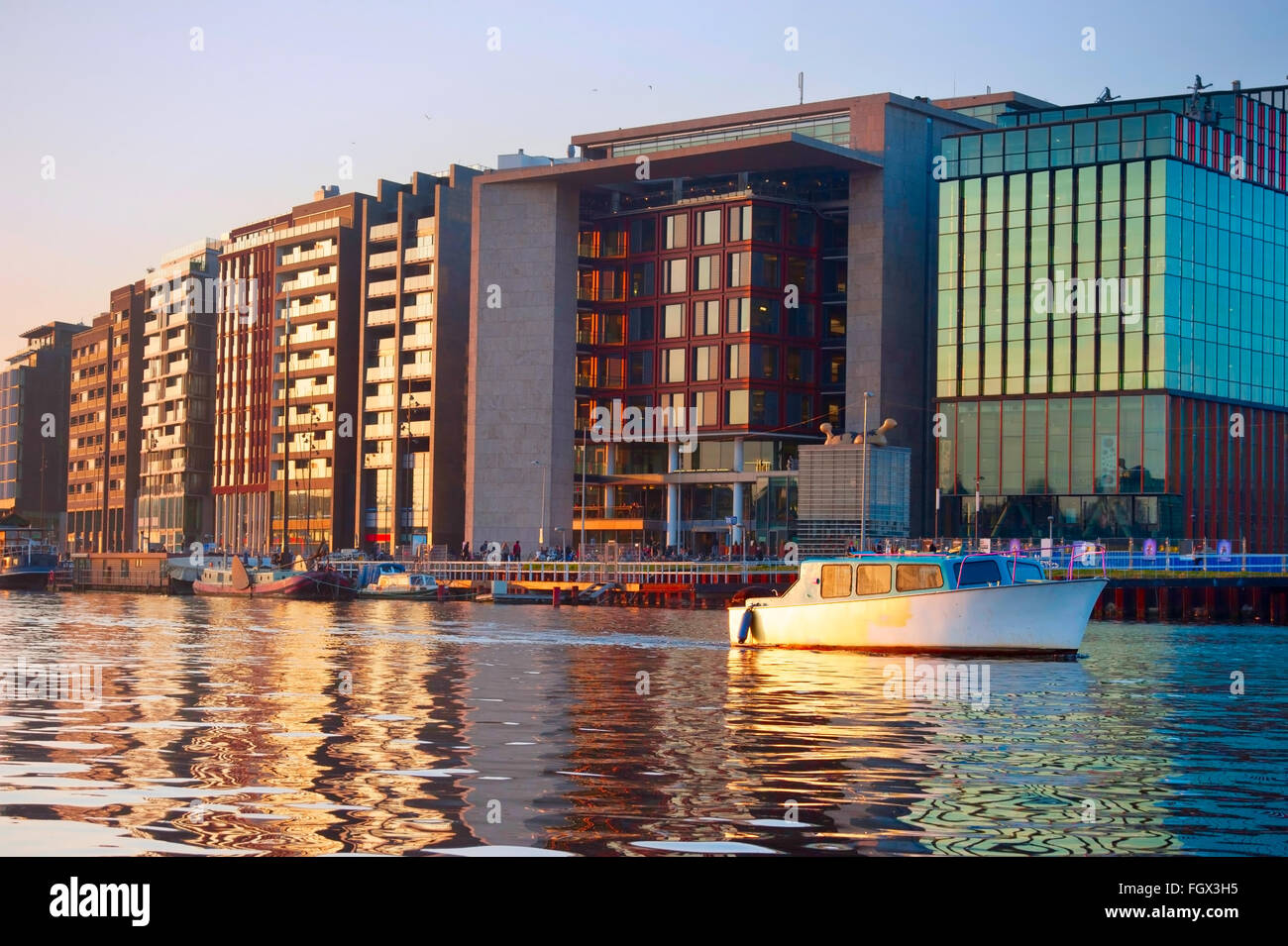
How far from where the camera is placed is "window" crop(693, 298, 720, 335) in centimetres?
13838

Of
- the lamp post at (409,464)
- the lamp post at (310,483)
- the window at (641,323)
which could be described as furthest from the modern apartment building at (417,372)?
the window at (641,323)

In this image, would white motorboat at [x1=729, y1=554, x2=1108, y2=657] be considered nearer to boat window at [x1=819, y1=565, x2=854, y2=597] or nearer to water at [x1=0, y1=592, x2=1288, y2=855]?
boat window at [x1=819, y1=565, x2=854, y2=597]

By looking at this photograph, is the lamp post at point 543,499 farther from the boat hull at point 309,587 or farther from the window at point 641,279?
the boat hull at point 309,587

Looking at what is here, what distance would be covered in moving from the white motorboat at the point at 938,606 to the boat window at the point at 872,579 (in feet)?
0.09

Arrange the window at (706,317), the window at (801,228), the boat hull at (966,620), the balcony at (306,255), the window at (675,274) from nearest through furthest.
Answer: the boat hull at (966,620) → the window at (801,228) → the window at (706,317) → the window at (675,274) → the balcony at (306,255)

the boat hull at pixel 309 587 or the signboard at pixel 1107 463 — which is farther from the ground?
the signboard at pixel 1107 463

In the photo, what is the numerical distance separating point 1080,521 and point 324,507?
89.5 metres

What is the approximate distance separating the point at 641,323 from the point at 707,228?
34.6ft

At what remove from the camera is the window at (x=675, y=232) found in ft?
462

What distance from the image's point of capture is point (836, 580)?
152 feet

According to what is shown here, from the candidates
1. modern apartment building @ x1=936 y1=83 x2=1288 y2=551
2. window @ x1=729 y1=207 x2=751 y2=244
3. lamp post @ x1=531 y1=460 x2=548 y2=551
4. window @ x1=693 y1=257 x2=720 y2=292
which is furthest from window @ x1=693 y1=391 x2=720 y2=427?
modern apartment building @ x1=936 y1=83 x2=1288 y2=551

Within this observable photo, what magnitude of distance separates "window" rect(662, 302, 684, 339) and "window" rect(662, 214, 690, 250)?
194 inches
